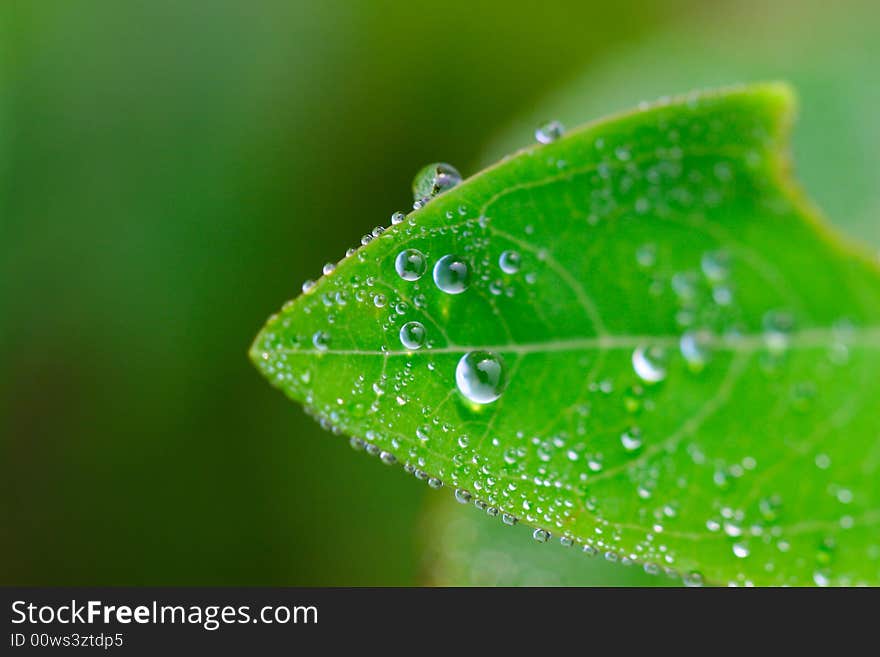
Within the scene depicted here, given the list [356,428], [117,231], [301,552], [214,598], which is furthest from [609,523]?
[117,231]

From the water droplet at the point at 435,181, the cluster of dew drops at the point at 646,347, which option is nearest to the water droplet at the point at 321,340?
the cluster of dew drops at the point at 646,347

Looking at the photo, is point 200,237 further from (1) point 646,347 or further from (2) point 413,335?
(1) point 646,347

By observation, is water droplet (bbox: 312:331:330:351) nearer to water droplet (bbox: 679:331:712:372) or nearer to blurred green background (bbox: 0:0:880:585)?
water droplet (bbox: 679:331:712:372)

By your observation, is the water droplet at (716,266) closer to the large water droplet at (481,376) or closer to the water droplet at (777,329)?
the water droplet at (777,329)

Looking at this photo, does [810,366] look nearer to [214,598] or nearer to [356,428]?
[356,428]

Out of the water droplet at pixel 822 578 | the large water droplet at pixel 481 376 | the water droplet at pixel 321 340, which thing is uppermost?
the water droplet at pixel 321 340
